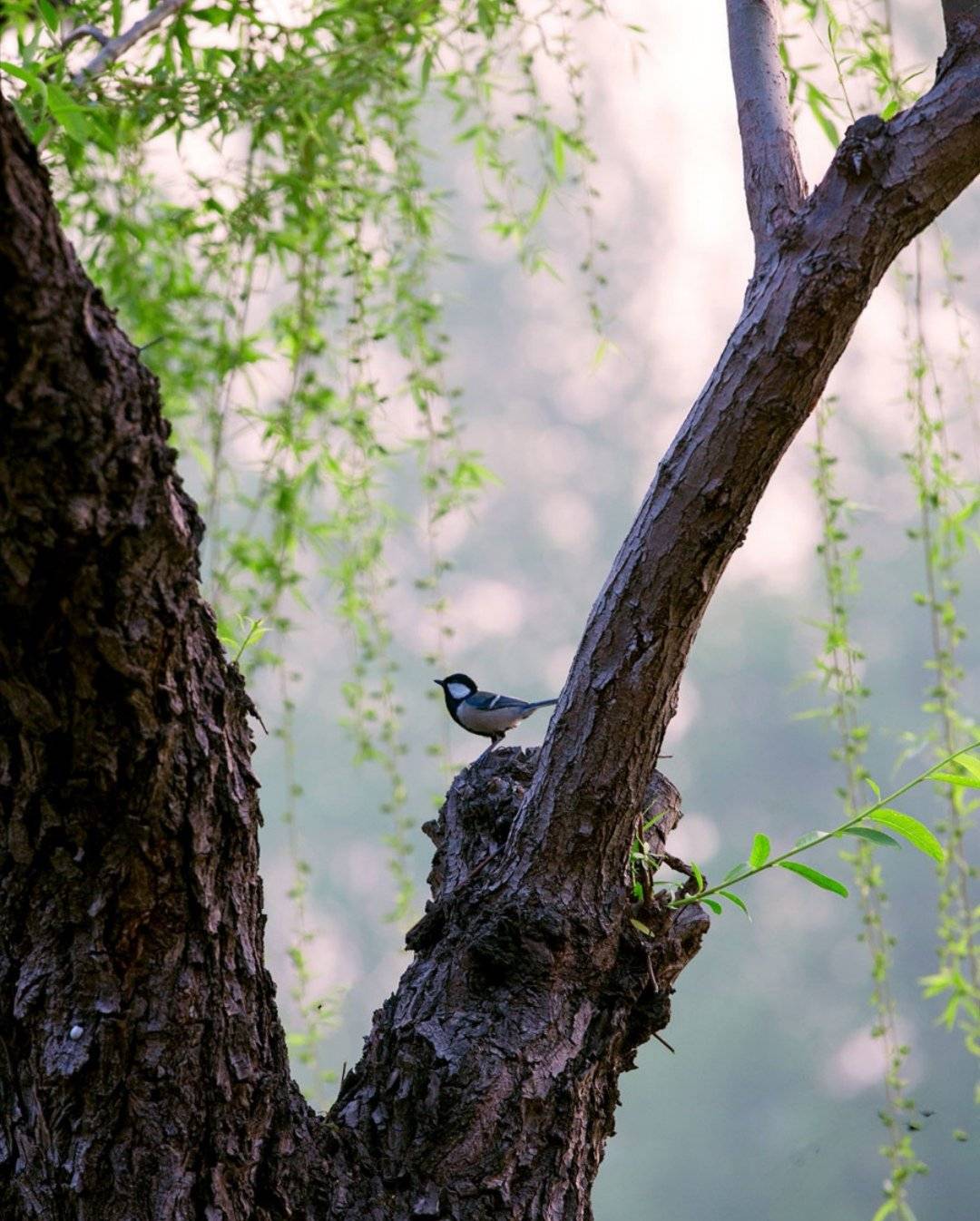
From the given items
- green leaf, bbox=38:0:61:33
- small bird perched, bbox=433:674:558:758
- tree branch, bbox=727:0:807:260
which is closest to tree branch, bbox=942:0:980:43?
tree branch, bbox=727:0:807:260

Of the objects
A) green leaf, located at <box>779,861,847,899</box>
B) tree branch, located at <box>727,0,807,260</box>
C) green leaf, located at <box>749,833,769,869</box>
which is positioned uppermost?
tree branch, located at <box>727,0,807,260</box>

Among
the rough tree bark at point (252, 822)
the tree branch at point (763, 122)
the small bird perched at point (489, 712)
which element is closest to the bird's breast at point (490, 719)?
the small bird perched at point (489, 712)

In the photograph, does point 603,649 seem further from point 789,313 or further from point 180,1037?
point 180,1037

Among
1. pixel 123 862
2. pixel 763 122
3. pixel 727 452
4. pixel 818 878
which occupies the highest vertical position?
pixel 763 122

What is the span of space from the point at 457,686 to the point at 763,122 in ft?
5.04

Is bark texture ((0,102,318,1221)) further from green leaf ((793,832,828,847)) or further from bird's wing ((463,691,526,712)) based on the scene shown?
bird's wing ((463,691,526,712))

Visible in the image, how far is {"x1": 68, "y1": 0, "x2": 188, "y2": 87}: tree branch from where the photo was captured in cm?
161

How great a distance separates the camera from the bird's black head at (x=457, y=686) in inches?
93.4

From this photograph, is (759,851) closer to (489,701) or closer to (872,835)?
(872,835)

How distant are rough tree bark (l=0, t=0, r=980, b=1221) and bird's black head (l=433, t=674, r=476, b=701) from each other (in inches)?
43.2

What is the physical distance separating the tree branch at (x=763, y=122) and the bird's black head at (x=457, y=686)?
4.10 feet

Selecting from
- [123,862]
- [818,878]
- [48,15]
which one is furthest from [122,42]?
[818,878]

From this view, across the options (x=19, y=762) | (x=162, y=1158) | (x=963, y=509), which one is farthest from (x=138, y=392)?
(x=963, y=509)

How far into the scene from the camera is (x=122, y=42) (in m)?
1.65
